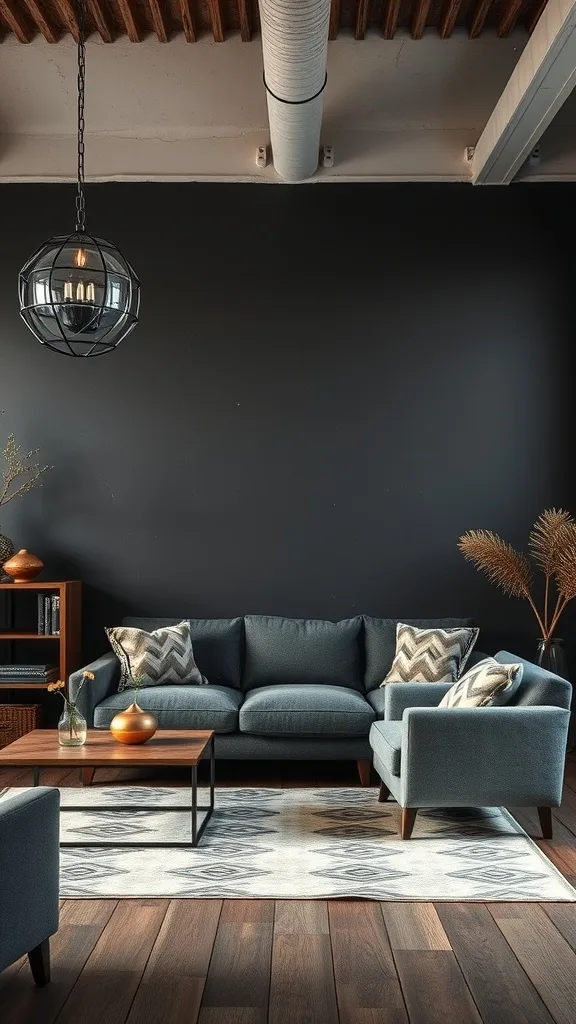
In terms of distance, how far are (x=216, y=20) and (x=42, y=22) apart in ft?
3.32

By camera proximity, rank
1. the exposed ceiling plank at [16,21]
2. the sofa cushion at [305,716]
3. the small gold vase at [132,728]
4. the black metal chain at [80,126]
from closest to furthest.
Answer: the black metal chain at [80,126] → the small gold vase at [132,728] → the sofa cushion at [305,716] → the exposed ceiling plank at [16,21]

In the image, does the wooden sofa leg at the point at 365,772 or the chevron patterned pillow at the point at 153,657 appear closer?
the wooden sofa leg at the point at 365,772

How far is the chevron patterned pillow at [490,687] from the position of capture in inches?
179

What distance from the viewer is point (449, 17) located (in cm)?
580

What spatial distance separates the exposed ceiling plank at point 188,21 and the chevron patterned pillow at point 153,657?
358 centimetres

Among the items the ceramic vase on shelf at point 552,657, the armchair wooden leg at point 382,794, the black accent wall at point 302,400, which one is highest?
the black accent wall at point 302,400

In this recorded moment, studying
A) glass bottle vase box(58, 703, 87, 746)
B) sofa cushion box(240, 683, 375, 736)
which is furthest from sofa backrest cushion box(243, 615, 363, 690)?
glass bottle vase box(58, 703, 87, 746)

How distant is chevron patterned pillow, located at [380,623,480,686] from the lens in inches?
227

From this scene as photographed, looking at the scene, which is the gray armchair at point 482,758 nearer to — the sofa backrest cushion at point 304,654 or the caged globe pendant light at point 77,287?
the sofa backrest cushion at point 304,654

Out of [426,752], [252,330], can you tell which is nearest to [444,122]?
[252,330]

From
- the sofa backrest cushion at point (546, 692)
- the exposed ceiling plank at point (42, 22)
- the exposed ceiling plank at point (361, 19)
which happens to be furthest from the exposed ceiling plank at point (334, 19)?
the sofa backrest cushion at point (546, 692)

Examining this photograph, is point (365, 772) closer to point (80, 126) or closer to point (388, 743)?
point (388, 743)

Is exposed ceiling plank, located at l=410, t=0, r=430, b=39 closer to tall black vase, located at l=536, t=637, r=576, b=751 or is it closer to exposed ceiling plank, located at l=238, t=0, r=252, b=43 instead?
exposed ceiling plank, located at l=238, t=0, r=252, b=43

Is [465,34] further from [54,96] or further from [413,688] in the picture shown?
[413,688]
